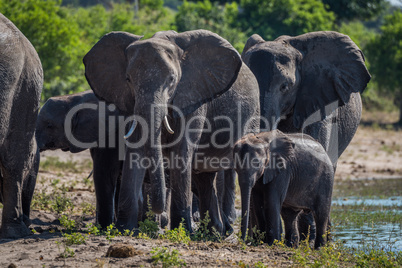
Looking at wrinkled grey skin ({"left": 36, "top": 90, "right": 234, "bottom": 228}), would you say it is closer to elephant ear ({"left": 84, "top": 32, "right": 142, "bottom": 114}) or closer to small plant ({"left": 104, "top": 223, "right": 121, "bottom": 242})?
elephant ear ({"left": 84, "top": 32, "right": 142, "bottom": 114})

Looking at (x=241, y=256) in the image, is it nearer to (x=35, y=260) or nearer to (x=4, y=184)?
(x=35, y=260)

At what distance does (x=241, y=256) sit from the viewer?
6.09 metres

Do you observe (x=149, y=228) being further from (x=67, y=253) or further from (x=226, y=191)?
(x=226, y=191)

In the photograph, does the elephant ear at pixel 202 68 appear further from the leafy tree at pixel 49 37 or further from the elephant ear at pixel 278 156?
the leafy tree at pixel 49 37

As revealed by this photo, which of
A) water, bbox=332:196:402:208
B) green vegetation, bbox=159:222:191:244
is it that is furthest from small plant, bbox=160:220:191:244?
water, bbox=332:196:402:208

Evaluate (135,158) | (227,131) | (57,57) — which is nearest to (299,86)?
(227,131)

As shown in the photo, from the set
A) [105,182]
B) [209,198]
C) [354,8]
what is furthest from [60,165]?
[354,8]

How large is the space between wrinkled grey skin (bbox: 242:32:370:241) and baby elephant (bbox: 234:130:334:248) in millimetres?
1080

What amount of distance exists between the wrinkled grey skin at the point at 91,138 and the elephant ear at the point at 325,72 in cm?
232

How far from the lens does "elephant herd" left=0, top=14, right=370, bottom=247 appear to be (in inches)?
259

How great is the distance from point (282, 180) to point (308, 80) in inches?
95.9

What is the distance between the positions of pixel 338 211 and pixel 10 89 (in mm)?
6083

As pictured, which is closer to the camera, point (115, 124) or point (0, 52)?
point (0, 52)

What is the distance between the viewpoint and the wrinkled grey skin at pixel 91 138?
8.17 metres
